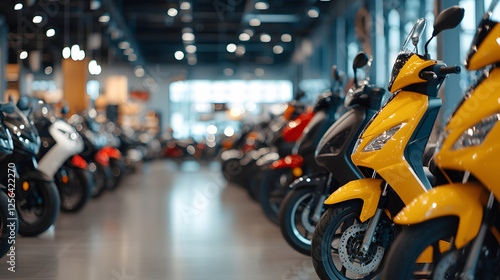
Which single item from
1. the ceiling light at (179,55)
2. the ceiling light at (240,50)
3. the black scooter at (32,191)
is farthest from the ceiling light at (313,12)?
the black scooter at (32,191)

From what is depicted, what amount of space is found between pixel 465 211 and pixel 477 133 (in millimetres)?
247

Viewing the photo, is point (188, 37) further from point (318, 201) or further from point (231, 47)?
point (318, 201)

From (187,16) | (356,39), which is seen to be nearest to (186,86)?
(187,16)

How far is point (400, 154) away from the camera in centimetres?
230

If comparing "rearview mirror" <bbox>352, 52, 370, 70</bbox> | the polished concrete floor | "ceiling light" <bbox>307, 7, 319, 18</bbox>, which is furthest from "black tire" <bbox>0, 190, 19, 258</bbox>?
"ceiling light" <bbox>307, 7, 319, 18</bbox>

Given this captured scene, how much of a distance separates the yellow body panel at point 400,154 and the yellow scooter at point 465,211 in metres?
0.40

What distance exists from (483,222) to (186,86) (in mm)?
24699

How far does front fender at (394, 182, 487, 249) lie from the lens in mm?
1760

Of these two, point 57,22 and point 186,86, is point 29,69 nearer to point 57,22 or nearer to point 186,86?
point 57,22

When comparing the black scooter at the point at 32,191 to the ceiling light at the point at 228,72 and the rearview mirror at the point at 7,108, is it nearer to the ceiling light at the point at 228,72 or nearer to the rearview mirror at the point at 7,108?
the rearview mirror at the point at 7,108

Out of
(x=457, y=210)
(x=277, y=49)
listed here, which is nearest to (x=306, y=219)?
(x=457, y=210)

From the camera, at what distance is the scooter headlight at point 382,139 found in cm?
233

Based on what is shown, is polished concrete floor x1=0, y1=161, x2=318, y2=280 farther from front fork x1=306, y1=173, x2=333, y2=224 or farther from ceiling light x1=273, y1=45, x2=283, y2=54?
ceiling light x1=273, y1=45, x2=283, y2=54

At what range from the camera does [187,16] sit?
15.1 m
